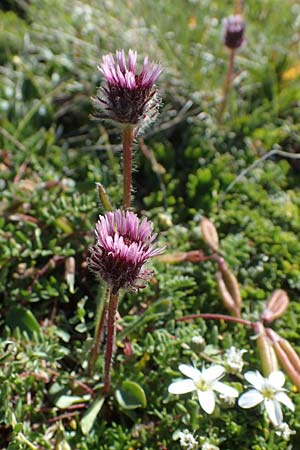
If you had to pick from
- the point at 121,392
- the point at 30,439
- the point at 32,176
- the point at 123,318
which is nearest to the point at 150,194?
the point at 32,176

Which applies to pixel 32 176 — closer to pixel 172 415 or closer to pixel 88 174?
pixel 88 174

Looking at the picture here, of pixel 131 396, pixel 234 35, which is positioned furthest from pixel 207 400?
pixel 234 35

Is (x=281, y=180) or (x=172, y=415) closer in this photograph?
(x=172, y=415)

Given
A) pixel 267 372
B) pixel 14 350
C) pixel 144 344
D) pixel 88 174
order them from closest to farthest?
pixel 14 350 → pixel 267 372 → pixel 144 344 → pixel 88 174

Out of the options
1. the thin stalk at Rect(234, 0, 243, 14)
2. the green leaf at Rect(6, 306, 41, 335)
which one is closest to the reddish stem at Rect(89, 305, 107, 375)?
the green leaf at Rect(6, 306, 41, 335)

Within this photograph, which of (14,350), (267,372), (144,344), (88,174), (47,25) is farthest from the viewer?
(47,25)

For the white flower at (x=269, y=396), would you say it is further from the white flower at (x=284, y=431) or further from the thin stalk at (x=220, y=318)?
the thin stalk at (x=220, y=318)

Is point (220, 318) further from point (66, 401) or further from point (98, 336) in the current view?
point (66, 401)
